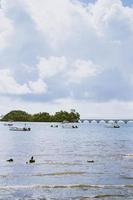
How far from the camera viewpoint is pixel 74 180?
49.7m

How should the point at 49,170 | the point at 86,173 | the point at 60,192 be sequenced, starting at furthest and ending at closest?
the point at 49,170, the point at 86,173, the point at 60,192

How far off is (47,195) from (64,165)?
24735mm

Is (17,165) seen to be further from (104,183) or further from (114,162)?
(104,183)

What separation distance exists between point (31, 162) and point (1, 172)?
1168cm

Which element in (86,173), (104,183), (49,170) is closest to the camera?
(104,183)

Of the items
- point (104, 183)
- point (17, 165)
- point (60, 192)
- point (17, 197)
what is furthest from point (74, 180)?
point (17, 165)

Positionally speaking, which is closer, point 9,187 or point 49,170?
point 9,187

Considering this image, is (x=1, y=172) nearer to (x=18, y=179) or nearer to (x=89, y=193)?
(x=18, y=179)

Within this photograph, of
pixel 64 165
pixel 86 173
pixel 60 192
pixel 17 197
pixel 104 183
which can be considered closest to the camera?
pixel 17 197

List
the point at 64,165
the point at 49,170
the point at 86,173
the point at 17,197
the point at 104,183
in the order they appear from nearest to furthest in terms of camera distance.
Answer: the point at 17,197 < the point at 104,183 < the point at 86,173 < the point at 49,170 < the point at 64,165

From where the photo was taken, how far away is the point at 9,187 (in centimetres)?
4431

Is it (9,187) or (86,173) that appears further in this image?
(86,173)

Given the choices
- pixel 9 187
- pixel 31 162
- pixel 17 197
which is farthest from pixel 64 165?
pixel 17 197

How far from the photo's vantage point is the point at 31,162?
6812 centimetres
